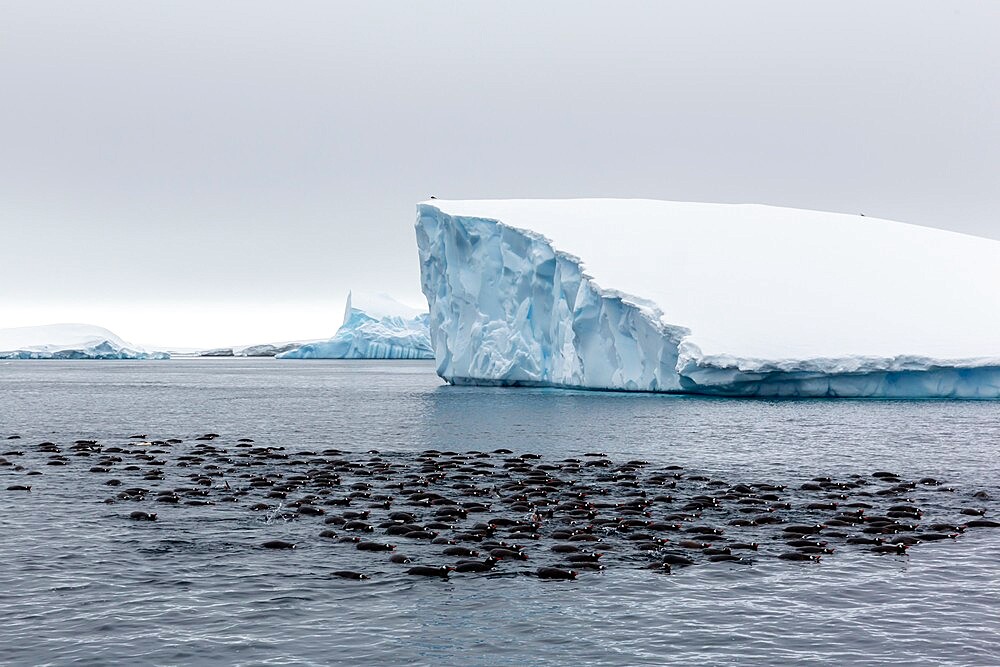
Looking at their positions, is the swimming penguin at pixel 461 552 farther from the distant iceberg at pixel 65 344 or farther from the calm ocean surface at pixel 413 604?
the distant iceberg at pixel 65 344

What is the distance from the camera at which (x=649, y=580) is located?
15.2 metres

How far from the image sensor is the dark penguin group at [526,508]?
16.7 meters

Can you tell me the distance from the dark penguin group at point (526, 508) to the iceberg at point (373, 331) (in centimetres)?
9842

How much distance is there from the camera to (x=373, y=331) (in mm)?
128750

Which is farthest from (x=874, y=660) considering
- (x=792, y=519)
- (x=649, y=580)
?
(x=792, y=519)

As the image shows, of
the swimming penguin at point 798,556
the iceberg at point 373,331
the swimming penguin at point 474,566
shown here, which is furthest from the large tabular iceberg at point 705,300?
the iceberg at point 373,331

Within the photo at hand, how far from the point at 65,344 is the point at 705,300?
147128 millimetres

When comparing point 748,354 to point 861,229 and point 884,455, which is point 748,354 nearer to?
point 884,455

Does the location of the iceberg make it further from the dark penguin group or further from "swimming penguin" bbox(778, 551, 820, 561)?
"swimming penguin" bbox(778, 551, 820, 561)

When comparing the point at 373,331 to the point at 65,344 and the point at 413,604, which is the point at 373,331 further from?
the point at 413,604

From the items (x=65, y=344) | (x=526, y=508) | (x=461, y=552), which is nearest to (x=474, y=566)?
(x=461, y=552)

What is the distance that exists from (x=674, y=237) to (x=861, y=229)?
15332mm

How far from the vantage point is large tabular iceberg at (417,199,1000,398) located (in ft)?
164

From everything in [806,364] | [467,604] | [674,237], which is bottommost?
[467,604]
